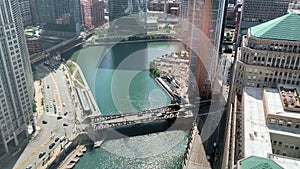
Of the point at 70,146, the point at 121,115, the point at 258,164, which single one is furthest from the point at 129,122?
the point at 258,164

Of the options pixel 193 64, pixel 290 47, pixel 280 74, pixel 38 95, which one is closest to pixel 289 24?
pixel 290 47

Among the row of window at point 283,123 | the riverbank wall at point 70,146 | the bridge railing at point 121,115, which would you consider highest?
the row of window at point 283,123

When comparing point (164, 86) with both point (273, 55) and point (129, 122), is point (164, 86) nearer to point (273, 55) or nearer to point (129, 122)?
point (129, 122)

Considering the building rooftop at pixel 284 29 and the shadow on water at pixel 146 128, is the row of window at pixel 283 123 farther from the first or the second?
the shadow on water at pixel 146 128

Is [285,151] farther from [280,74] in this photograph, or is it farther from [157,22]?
[157,22]

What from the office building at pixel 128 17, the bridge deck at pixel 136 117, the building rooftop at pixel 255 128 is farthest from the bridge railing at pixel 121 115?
the office building at pixel 128 17

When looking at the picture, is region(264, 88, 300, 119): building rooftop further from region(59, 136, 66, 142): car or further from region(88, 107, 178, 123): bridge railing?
region(59, 136, 66, 142): car
